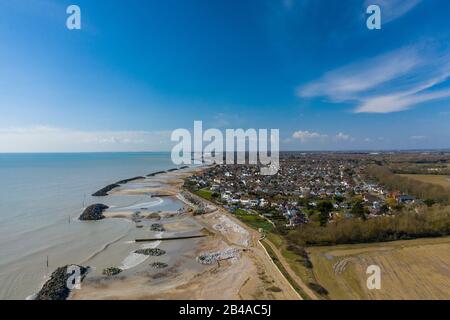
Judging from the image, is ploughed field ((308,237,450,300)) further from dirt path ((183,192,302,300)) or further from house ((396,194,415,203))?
house ((396,194,415,203))

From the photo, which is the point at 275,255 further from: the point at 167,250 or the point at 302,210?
the point at 302,210

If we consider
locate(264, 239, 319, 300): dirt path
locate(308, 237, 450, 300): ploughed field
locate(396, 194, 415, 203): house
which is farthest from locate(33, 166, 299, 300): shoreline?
locate(396, 194, 415, 203): house

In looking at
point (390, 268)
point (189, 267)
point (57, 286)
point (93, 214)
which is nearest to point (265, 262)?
A: point (189, 267)

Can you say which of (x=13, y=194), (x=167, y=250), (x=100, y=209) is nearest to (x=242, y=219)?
(x=167, y=250)

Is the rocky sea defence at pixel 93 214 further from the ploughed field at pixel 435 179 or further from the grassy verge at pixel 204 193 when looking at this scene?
the ploughed field at pixel 435 179

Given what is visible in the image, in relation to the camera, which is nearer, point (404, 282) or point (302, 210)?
point (404, 282)

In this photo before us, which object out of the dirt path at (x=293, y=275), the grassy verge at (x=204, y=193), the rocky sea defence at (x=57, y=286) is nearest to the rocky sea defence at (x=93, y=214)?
the rocky sea defence at (x=57, y=286)
